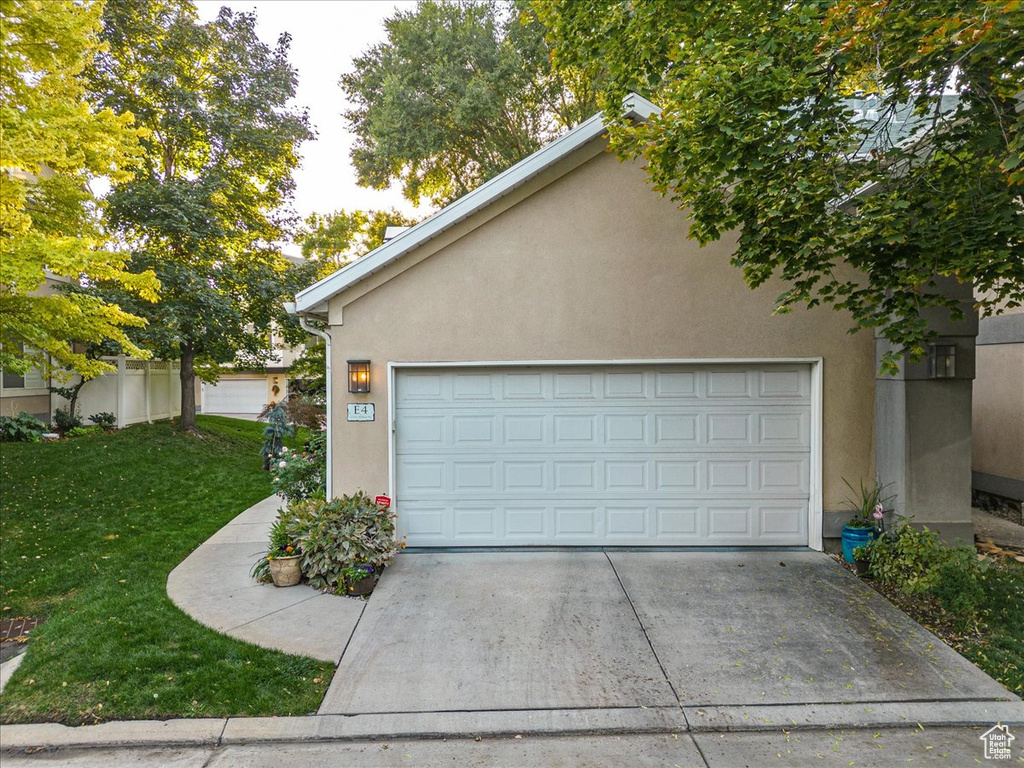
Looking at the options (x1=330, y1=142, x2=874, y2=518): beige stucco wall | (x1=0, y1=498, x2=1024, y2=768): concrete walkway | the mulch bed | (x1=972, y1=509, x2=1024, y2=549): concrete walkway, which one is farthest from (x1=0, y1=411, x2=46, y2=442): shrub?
(x1=972, y1=509, x2=1024, y2=549): concrete walkway

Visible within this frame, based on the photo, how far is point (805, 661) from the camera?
165 inches

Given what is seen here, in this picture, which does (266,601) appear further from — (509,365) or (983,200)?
(983,200)


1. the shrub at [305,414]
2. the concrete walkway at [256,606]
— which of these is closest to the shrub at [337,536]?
the concrete walkway at [256,606]

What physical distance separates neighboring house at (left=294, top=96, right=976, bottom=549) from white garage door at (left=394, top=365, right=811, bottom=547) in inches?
0.7

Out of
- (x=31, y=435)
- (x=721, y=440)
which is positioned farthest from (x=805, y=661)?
(x=31, y=435)

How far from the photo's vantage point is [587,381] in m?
6.63

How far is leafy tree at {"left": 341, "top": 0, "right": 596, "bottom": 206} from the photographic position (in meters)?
14.1

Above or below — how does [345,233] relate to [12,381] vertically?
above

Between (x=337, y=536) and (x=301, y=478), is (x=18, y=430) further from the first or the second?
(x=337, y=536)

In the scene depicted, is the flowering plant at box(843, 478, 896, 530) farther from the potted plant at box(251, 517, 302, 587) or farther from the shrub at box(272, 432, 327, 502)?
the shrub at box(272, 432, 327, 502)

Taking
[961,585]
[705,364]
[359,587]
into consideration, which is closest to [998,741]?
[961,585]

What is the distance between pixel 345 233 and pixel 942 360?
747 inches

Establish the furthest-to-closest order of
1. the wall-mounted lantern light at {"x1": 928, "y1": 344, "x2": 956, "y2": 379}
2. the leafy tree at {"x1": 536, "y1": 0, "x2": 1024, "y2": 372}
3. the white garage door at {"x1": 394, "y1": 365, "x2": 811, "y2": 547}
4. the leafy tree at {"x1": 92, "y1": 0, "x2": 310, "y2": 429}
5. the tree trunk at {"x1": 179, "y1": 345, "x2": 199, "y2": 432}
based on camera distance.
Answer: the tree trunk at {"x1": 179, "y1": 345, "x2": 199, "y2": 432}
the leafy tree at {"x1": 92, "y1": 0, "x2": 310, "y2": 429}
the white garage door at {"x1": 394, "y1": 365, "x2": 811, "y2": 547}
the wall-mounted lantern light at {"x1": 928, "y1": 344, "x2": 956, "y2": 379}
the leafy tree at {"x1": 536, "y1": 0, "x2": 1024, "y2": 372}

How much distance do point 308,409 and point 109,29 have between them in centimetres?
952
